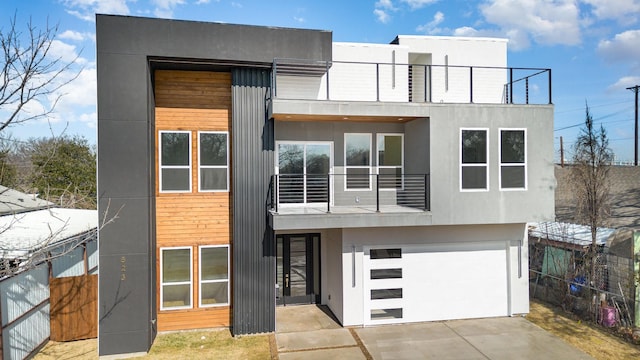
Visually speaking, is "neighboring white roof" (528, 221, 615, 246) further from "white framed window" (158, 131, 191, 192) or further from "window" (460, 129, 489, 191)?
"white framed window" (158, 131, 191, 192)

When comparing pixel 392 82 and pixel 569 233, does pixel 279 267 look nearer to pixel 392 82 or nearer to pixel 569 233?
pixel 392 82

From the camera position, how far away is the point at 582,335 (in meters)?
9.79

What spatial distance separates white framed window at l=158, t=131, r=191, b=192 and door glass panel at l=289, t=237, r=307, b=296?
3.93m

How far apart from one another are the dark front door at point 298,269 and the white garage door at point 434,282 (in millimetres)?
2357

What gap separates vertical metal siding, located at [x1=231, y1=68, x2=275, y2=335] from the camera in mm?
10000

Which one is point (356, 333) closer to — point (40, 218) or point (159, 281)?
point (159, 281)

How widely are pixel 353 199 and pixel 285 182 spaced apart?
7.03 ft

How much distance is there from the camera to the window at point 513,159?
407 inches

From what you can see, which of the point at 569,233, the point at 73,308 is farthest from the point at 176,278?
the point at 569,233

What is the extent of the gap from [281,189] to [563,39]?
18364 mm

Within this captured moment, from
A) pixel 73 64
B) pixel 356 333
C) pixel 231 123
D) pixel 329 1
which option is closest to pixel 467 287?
pixel 356 333

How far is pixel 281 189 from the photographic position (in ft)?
36.4

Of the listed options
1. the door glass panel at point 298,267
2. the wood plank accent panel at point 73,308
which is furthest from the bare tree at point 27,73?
the door glass panel at point 298,267

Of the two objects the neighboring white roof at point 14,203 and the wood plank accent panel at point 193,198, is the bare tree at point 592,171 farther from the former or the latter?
the neighboring white roof at point 14,203
